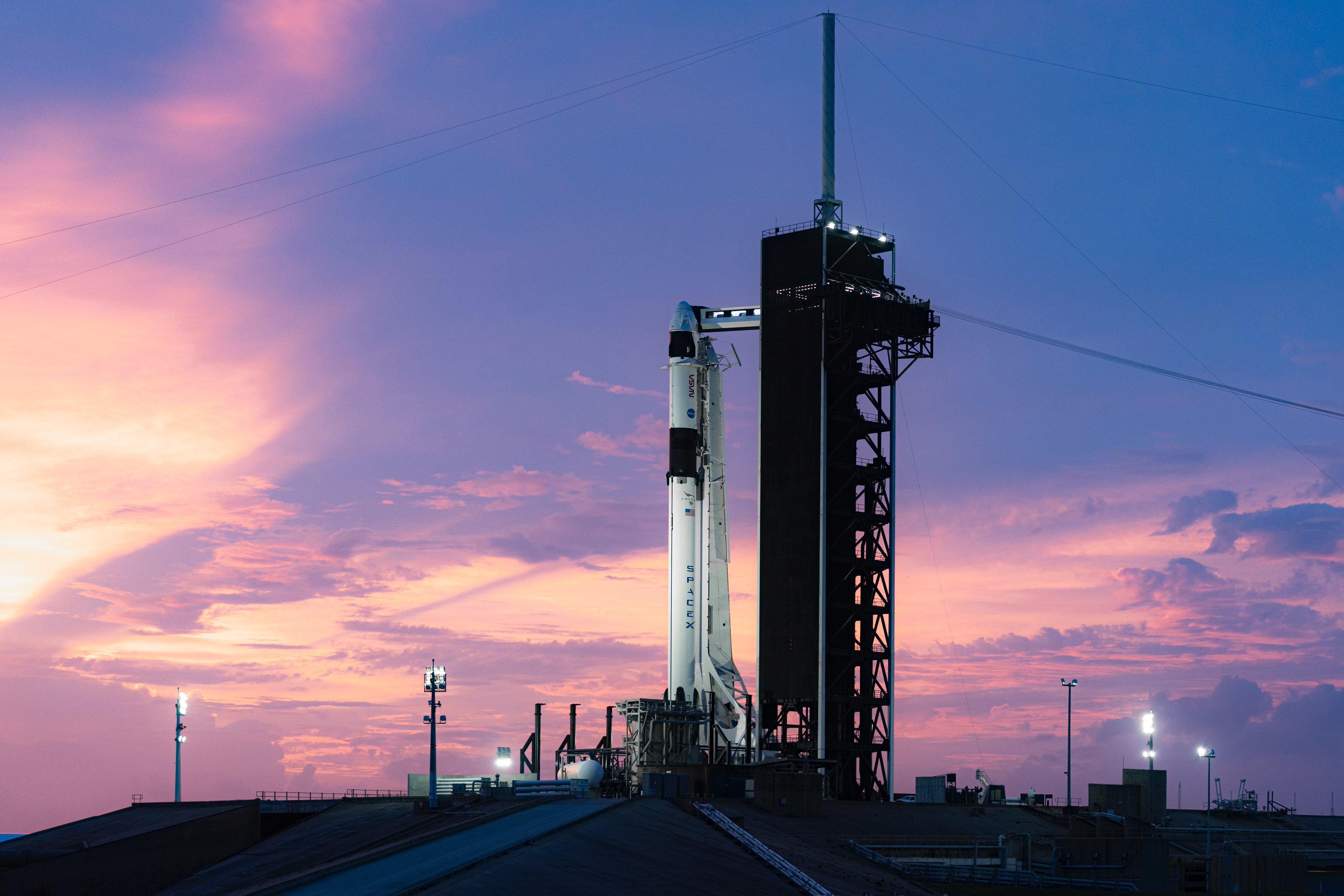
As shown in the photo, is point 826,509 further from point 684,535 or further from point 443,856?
point 443,856

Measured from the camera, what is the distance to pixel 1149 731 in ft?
317

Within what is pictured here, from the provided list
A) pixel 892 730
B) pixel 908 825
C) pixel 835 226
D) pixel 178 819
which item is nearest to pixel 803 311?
pixel 835 226

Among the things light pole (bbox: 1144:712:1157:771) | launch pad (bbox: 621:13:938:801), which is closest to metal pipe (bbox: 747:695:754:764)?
launch pad (bbox: 621:13:938:801)

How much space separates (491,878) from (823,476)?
57.5 meters

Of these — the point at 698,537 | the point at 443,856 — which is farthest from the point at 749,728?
the point at 443,856

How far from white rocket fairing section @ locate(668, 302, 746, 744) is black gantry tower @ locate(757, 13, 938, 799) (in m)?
3.00

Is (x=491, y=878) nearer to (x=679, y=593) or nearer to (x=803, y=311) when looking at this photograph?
(x=679, y=593)

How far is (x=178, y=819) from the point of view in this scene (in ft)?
273

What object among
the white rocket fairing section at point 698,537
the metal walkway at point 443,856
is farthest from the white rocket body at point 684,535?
the metal walkway at point 443,856

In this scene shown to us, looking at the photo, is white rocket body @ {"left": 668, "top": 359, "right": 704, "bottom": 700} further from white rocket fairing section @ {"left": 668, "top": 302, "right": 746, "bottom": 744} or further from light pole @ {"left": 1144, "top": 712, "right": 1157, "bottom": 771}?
light pole @ {"left": 1144, "top": 712, "right": 1157, "bottom": 771}

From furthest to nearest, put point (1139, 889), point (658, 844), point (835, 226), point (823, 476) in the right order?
point (835, 226) → point (823, 476) → point (1139, 889) → point (658, 844)

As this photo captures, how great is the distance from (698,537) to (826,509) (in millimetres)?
9523

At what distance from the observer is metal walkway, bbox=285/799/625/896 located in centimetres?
4984

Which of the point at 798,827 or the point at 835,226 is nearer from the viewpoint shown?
the point at 798,827
